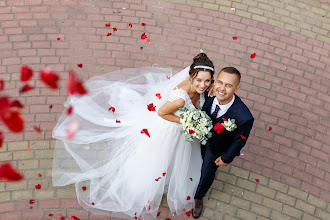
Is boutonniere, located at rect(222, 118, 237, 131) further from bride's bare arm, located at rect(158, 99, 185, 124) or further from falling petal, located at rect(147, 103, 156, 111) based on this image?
falling petal, located at rect(147, 103, 156, 111)

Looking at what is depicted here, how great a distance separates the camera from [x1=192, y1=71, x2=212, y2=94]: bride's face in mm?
3096

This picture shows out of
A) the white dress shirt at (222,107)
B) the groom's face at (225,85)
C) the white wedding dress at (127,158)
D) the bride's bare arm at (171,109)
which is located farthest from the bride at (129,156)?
the groom's face at (225,85)

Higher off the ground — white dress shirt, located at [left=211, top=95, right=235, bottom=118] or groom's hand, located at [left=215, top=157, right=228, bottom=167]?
white dress shirt, located at [left=211, top=95, right=235, bottom=118]

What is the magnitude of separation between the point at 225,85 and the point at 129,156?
5.65 ft

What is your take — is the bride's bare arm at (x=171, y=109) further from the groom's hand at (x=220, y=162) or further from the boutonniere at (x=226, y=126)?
the groom's hand at (x=220, y=162)

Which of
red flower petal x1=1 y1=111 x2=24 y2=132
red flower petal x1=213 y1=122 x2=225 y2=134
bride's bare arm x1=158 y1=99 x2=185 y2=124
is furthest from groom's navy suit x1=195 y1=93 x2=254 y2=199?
red flower petal x1=1 y1=111 x2=24 y2=132

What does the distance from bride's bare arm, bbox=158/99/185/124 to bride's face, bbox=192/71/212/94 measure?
21cm

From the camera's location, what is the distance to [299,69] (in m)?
5.29

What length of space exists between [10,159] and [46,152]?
49 centimetres

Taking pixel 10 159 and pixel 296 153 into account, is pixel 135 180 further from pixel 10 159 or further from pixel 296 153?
pixel 296 153

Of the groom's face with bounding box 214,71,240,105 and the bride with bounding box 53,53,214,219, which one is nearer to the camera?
the groom's face with bounding box 214,71,240,105

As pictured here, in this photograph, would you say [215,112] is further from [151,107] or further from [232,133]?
[151,107]

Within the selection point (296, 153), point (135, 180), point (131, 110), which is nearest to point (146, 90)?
point (131, 110)

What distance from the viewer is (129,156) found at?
3.95 m
